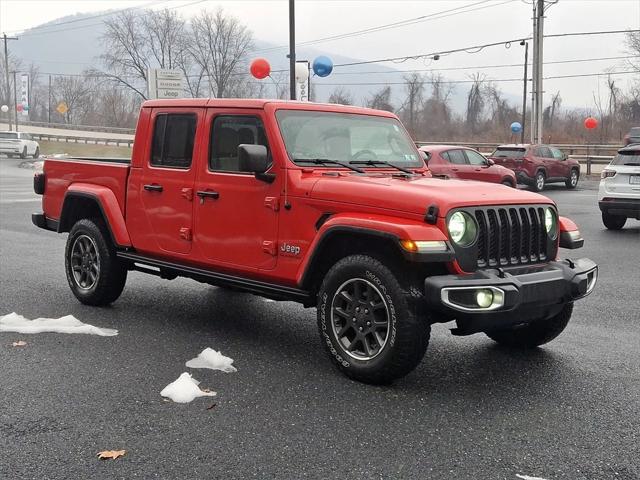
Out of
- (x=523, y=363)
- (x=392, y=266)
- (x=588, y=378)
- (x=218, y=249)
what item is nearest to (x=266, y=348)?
(x=218, y=249)

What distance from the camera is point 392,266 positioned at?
4.58 metres

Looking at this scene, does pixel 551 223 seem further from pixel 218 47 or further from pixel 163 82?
pixel 218 47

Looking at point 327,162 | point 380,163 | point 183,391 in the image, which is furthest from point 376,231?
point 183,391

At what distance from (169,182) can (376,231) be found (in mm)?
2209

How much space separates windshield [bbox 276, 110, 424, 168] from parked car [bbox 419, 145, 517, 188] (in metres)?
12.7

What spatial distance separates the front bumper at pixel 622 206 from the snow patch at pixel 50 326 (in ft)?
32.9

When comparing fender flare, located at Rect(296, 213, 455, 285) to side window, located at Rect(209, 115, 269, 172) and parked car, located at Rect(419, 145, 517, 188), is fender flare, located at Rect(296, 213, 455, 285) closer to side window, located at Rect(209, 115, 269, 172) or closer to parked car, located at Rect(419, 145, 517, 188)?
side window, located at Rect(209, 115, 269, 172)

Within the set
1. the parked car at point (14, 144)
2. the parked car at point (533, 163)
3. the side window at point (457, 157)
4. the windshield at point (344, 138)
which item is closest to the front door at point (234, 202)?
the windshield at point (344, 138)

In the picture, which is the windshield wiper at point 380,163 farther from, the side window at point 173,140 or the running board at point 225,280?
the side window at point 173,140

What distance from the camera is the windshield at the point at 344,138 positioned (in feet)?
17.7

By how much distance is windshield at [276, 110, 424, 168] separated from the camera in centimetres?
539

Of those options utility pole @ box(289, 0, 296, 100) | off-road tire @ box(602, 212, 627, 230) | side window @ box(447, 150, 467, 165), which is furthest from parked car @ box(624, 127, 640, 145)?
utility pole @ box(289, 0, 296, 100)

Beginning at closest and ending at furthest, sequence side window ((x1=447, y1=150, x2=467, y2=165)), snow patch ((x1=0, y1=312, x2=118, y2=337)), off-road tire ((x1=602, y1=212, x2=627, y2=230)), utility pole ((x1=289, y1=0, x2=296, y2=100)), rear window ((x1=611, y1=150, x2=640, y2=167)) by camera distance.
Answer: snow patch ((x1=0, y1=312, x2=118, y2=337)) → rear window ((x1=611, y1=150, x2=640, y2=167)) → off-road tire ((x1=602, y1=212, x2=627, y2=230)) → side window ((x1=447, y1=150, x2=467, y2=165)) → utility pole ((x1=289, y1=0, x2=296, y2=100))

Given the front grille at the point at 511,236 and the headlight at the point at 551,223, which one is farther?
the headlight at the point at 551,223
